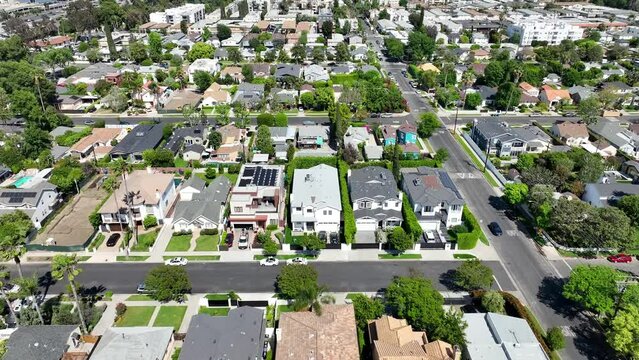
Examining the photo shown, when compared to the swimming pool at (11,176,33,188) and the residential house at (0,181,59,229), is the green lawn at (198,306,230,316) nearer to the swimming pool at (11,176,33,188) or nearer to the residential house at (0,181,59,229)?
the residential house at (0,181,59,229)

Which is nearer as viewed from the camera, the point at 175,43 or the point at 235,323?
the point at 235,323

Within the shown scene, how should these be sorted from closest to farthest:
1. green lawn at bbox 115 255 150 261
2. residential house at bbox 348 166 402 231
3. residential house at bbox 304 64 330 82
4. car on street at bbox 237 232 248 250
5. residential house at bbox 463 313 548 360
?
residential house at bbox 463 313 548 360 < green lawn at bbox 115 255 150 261 < car on street at bbox 237 232 248 250 < residential house at bbox 348 166 402 231 < residential house at bbox 304 64 330 82

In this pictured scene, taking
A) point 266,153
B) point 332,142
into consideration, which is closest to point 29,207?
point 266,153

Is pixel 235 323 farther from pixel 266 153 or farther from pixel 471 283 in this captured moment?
pixel 266 153

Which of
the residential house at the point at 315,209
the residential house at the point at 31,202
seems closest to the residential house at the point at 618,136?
the residential house at the point at 315,209

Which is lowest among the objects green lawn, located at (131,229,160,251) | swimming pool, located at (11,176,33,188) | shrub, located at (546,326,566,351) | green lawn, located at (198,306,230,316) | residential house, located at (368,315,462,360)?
green lawn, located at (198,306,230,316)

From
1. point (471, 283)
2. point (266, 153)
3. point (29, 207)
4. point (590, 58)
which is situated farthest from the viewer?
point (590, 58)

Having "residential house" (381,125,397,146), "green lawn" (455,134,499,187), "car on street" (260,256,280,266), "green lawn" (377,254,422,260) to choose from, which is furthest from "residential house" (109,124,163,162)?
"green lawn" (455,134,499,187)

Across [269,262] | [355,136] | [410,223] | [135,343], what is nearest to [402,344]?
[269,262]
